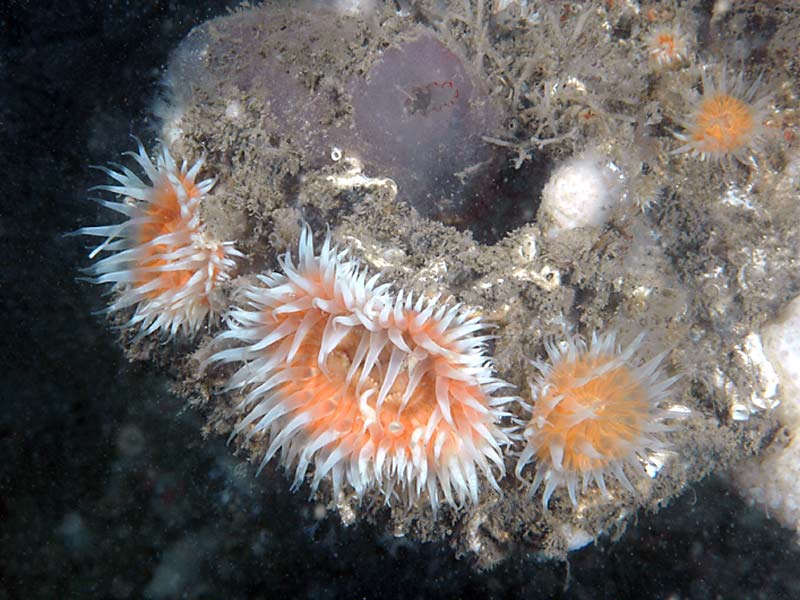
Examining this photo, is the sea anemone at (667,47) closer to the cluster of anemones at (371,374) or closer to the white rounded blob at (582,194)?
the white rounded blob at (582,194)

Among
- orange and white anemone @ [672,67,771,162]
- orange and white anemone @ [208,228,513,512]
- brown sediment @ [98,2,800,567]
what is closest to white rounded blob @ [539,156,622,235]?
brown sediment @ [98,2,800,567]

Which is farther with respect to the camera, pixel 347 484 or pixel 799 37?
pixel 799 37

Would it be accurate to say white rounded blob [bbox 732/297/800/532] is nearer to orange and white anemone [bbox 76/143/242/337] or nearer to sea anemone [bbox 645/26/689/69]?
sea anemone [bbox 645/26/689/69]

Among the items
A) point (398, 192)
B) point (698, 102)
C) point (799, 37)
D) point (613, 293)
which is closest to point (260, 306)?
point (398, 192)

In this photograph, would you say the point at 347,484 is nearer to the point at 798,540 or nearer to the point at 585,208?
the point at 585,208

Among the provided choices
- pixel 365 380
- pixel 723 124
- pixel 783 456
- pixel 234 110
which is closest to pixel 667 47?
pixel 723 124

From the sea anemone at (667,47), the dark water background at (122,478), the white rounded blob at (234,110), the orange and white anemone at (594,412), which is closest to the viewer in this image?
→ the orange and white anemone at (594,412)

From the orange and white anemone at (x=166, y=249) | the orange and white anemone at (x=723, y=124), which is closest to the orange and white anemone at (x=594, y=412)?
the orange and white anemone at (x=723, y=124)
